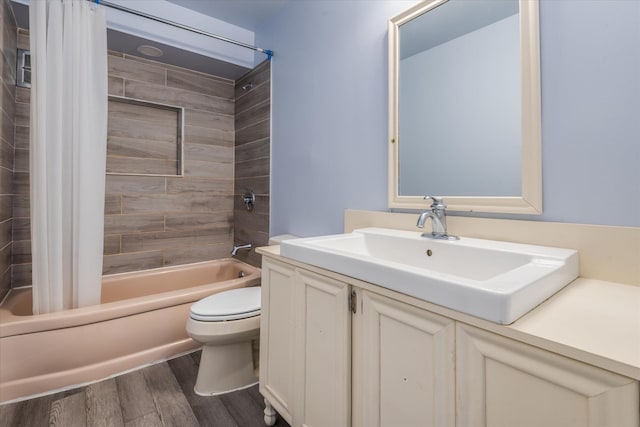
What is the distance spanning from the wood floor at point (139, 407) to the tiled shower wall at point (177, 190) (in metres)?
1.01

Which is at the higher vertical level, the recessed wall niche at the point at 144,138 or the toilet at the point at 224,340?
the recessed wall niche at the point at 144,138

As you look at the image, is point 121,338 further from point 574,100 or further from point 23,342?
point 574,100

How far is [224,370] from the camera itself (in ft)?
5.15

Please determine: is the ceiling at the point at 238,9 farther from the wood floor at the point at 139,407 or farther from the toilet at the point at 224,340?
the wood floor at the point at 139,407

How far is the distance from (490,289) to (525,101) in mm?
767

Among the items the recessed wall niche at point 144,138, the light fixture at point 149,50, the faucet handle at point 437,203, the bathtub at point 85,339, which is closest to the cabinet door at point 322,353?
the faucet handle at point 437,203

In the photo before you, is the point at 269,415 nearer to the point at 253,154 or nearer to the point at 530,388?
the point at 530,388

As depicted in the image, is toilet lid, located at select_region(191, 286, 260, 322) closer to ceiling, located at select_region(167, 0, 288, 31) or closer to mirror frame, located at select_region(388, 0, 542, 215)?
mirror frame, located at select_region(388, 0, 542, 215)

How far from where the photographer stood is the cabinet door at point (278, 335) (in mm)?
1138

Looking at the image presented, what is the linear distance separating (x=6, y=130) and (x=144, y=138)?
82 cm

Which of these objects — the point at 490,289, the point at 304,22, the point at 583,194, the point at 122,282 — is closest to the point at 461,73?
the point at 583,194

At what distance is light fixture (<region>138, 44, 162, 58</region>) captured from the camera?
2201 mm

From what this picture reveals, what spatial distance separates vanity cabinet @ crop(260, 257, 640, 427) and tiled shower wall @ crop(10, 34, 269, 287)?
135 centimetres

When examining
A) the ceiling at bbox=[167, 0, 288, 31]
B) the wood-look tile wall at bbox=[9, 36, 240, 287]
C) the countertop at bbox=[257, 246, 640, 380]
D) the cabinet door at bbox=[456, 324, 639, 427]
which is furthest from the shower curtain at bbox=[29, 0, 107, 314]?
the cabinet door at bbox=[456, 324, 639, 427]
